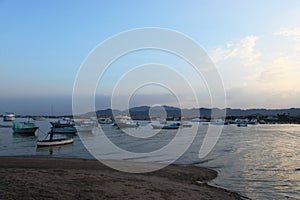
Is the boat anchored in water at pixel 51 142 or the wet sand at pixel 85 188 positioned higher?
the wet sand at pixel 85 188

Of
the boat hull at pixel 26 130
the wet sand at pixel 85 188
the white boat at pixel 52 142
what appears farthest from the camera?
the boat hull at pixel 26 130

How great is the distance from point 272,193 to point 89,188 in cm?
996

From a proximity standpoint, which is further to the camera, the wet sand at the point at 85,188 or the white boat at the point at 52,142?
the white boat at the point at 52,142

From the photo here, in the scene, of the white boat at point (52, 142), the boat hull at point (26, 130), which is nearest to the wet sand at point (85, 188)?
the white boat at point (52, 142)

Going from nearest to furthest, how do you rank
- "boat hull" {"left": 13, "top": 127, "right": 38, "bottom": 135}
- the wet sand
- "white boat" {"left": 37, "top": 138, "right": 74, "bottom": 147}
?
the wet sand → "white boat" {"left": 37, "top": 138, "right": 74, "bottom": 147} → "boat hull" {"left": 13, "top": 127, "right": 38, "bottom": 135}

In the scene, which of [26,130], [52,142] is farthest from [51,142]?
[26,130]

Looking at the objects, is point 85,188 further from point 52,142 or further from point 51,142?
point 52,142

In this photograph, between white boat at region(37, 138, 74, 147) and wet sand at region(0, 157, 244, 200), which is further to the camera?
white boat at region(37, 138, 74, 147)

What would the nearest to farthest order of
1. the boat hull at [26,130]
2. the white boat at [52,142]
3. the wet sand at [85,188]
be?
1. the wet sand at [85,188]
2. the white boat at [52,142]
3. the boat hull at [26,130]

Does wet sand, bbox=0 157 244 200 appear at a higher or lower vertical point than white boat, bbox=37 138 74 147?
higher

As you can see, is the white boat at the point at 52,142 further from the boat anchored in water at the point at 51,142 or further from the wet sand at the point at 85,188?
the wet sand at the point at 85,188

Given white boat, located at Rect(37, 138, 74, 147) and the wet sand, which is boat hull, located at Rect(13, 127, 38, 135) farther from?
the wet sand

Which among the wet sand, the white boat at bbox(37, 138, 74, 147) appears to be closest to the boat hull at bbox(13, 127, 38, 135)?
the white boat at bbox(37, 138, 74, 147)

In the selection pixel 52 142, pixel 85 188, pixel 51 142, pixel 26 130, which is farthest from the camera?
pixel 26 130
